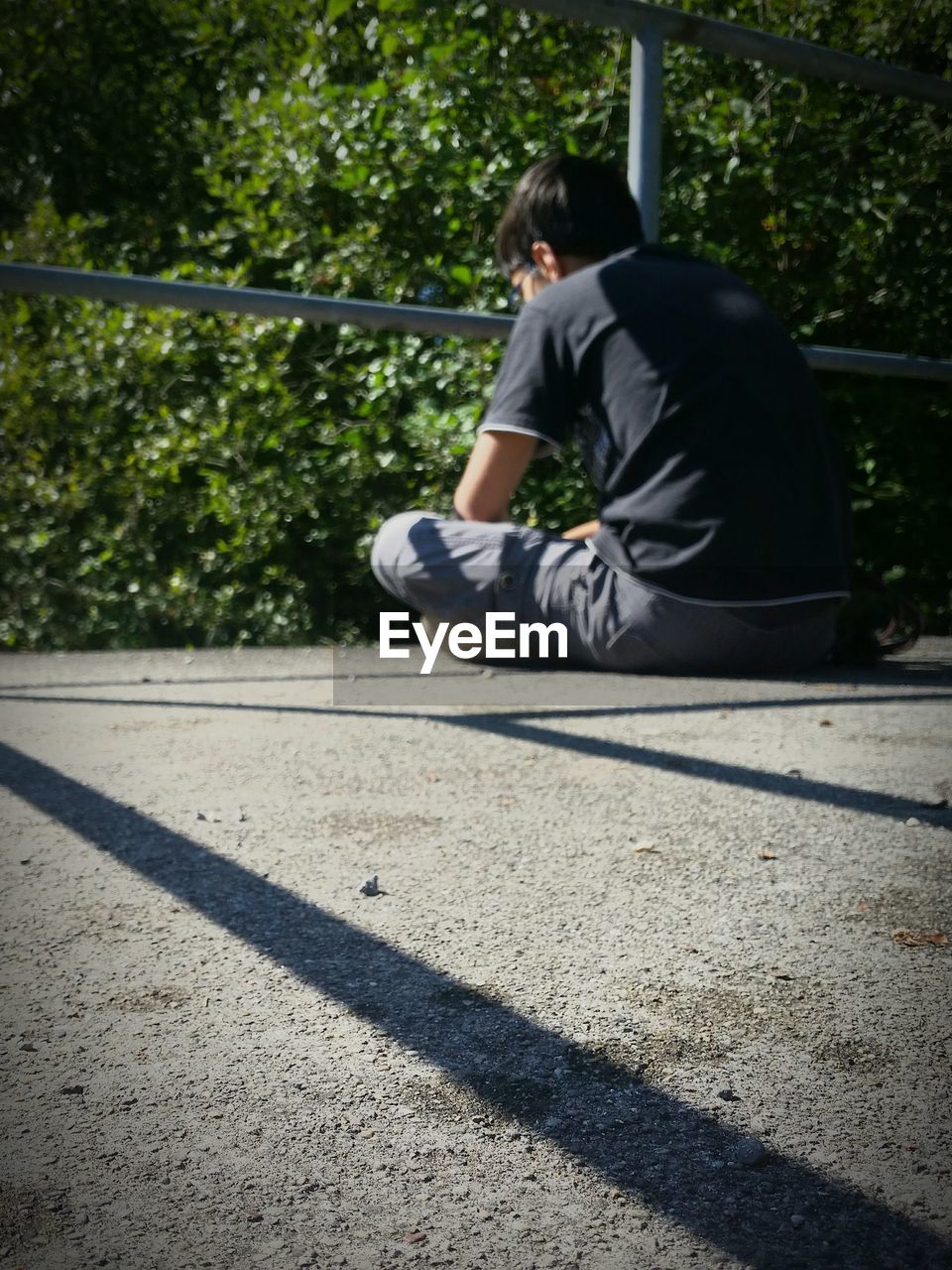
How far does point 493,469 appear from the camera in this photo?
169 cm

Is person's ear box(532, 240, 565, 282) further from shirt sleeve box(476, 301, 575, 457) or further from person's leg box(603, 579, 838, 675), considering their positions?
person's leg box(603, 579, 838, 675)

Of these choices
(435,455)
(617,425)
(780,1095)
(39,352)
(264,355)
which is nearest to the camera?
(780,1095)

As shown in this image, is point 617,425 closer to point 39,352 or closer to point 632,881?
point 632,881

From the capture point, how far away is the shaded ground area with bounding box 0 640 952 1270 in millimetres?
1038

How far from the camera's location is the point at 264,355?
482 cm

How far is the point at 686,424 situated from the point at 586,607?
299mm

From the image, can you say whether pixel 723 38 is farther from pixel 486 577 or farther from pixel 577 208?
pixel 486 577

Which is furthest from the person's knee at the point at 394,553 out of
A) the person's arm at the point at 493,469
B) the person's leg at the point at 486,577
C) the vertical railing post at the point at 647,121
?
the vertical railing post at the point at 647,121

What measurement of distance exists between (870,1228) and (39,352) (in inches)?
201

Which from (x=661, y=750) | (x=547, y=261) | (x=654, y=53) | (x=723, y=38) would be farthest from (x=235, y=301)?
(x=661, y=750)

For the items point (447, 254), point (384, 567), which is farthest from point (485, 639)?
point (447, 254)

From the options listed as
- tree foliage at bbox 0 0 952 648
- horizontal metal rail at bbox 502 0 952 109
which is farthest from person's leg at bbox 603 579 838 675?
tree foliage at bbox 0 0 952 648

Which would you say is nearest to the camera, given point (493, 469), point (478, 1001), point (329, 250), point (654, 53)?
point (478, 1001)

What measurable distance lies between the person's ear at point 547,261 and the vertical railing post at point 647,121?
32cm
